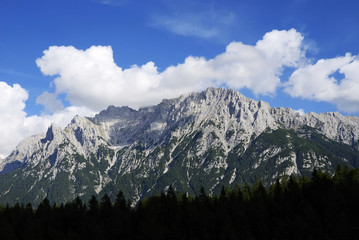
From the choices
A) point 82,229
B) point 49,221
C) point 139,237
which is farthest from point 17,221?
point 139,237

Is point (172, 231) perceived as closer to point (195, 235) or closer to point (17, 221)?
point (195, 235)

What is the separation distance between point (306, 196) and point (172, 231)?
43.0 meters

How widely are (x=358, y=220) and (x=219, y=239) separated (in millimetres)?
33957

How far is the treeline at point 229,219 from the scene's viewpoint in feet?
279

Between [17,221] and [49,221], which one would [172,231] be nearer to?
[49,221]

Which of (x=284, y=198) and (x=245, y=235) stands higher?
(x=284, y=198)

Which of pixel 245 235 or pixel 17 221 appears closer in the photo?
pixel 245 235

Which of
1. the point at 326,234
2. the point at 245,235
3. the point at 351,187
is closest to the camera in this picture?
the point at 326,234

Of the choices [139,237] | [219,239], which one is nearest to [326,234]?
[219,239]

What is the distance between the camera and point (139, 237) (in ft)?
298

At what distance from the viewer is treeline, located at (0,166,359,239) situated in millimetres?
85000

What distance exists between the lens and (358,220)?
86000 millimetres

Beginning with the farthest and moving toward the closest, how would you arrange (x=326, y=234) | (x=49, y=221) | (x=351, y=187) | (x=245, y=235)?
(x=49, y=221) < (x=351, y=187) < (x=245, y=235) < (x=326, y=234)

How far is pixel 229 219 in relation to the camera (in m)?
91.9
